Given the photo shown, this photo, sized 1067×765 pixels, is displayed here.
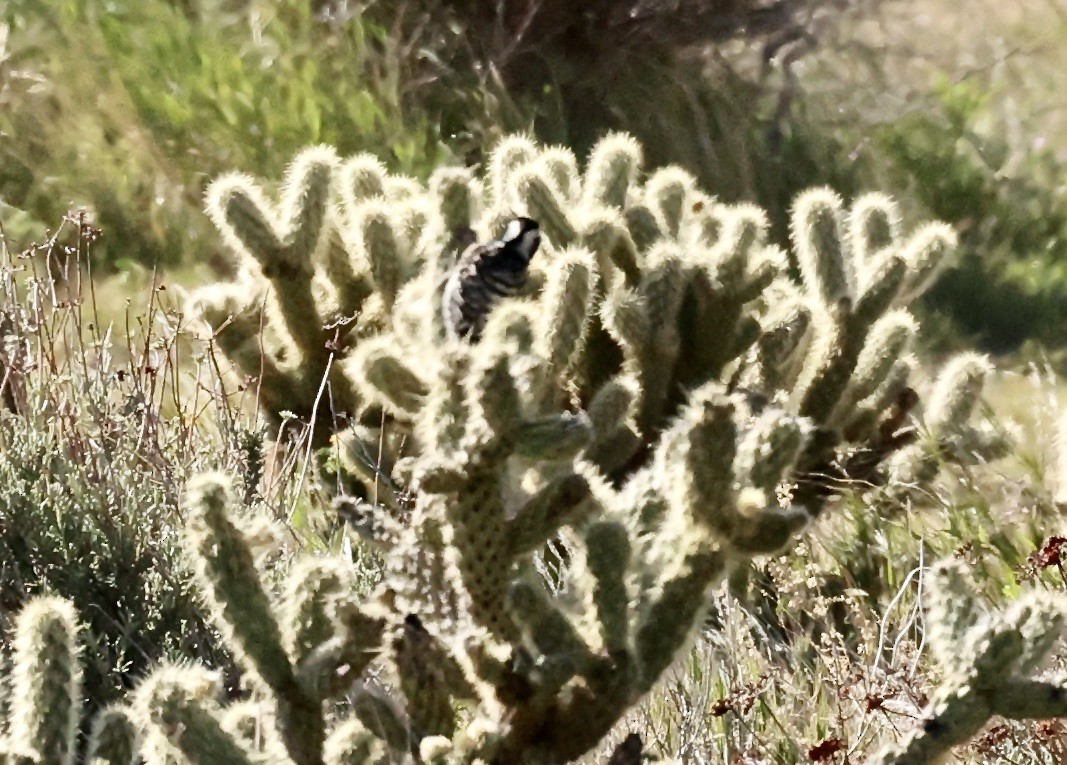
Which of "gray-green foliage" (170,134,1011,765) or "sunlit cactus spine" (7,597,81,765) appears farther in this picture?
"gray-green foliage" (170,134,1011,765)

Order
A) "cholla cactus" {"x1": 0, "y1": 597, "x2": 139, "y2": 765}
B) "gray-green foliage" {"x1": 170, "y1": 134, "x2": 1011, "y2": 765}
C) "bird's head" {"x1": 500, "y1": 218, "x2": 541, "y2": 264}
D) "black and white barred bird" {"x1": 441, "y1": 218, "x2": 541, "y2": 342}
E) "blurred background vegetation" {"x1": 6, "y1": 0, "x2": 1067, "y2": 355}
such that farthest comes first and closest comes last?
1. "blurred background vegetation" {"x1": 6, "y1": 0, "x2": 1067, "y2": 355}
2. "bird's head" {"x1": 500, "y1": 218, "x2": 541, "y2": 264}
3. "black and white barred bird" {"x1": 441, "y1": 218, "x2": 541, "y2": 342}
4. "gray-green foliage" {"x1": 170, "y1": 134, "x2": 1011, "y2": 765}
5. "cholla cactus" {"x1": 0, "y1": 597, "x2": 139, "y2": 765}

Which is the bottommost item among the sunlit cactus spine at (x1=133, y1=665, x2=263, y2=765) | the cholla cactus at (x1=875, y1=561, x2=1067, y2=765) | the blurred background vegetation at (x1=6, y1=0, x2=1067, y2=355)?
the cholla cactus at (x1=875, y1=561, x2=1067, y2=765)

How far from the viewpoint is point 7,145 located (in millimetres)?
7164

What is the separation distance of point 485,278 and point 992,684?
141 centimetres

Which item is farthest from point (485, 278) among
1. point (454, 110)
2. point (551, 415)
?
point (454, 110)

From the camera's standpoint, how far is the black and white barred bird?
3209mm

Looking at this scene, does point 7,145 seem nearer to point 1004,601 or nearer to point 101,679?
point 101,679

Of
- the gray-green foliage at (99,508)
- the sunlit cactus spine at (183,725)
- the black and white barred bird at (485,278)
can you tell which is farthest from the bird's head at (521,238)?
the sunlit cactus spine at (183,725)

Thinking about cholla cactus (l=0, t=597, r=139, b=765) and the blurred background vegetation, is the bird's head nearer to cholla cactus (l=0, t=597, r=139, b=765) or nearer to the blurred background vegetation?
cholla cactus (l=0, t=597, r=139, b=765)

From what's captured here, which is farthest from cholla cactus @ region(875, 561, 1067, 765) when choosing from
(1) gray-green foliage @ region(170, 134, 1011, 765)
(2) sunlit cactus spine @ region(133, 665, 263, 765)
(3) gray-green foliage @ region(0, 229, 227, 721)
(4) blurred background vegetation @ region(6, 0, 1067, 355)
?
(4) blurred background vegetation @ region(6, 0, 1067, 355)

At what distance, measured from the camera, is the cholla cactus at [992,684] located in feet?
7.72

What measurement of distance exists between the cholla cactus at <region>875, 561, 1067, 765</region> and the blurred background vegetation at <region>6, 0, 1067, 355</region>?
442 centimetres

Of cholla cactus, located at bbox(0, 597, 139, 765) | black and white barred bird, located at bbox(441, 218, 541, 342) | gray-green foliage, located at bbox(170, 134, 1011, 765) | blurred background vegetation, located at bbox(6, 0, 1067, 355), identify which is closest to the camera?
cholla cactus, located at bbox(0, 597, 139, 765)

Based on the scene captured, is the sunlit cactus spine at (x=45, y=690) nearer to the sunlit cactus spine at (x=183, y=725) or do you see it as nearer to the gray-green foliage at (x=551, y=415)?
the sunlit cactus spine at (x=183, y=725)
